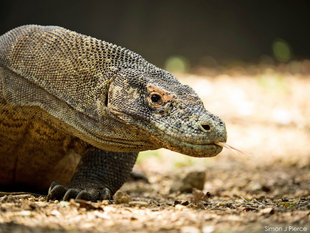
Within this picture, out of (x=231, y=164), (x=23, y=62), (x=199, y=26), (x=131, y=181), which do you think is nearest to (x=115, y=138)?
(x=23, y=62)

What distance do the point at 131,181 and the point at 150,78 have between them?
2.97 meters

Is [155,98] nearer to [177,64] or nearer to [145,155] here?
[145,155]

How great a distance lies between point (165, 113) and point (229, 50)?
11467mm

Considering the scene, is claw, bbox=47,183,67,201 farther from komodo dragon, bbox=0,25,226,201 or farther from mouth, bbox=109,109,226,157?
mouth, bbox=109,109,226,157

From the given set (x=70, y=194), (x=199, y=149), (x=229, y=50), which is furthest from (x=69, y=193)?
(x=229, y=50)

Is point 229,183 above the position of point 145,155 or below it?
below

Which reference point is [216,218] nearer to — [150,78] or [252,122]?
[150,78]

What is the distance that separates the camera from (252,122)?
9156 mm

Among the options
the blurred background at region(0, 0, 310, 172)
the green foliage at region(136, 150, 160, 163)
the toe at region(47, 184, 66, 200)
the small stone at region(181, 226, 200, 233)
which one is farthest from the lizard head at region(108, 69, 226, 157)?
the green foliage at region(136, 150, 160, 163)

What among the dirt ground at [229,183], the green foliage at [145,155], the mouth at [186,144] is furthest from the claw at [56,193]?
the green foliage at [145,155]

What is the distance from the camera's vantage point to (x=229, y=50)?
47.5 feet

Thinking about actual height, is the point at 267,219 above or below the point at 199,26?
below

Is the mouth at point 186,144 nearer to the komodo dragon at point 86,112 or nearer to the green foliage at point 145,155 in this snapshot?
the komodo dragon at point 86,112

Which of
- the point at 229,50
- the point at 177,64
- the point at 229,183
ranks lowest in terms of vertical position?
the point at 229,183
